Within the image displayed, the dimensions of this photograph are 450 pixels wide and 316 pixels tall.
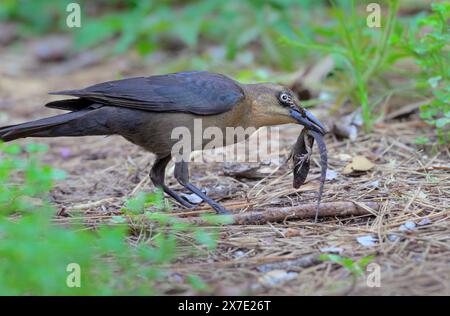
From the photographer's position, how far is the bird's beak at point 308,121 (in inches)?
174

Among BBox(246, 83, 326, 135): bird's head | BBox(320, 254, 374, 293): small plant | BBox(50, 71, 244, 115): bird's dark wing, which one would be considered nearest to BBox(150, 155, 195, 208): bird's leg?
BBox(50, 71, 244, 115): bird's dark wing

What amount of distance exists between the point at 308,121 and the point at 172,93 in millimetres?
962

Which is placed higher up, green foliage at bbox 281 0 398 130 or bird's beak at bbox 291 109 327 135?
green foliage at bbox 281 0 398 130

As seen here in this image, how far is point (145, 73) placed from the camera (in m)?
8.02

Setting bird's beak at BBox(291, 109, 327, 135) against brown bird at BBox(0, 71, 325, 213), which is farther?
bird's beak at BBox(291, 109, 327, 135)

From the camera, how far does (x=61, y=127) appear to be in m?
4.25

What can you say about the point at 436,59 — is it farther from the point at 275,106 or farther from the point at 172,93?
the point at 172,93

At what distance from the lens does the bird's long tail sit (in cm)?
415

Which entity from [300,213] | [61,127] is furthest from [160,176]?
[300,213]
